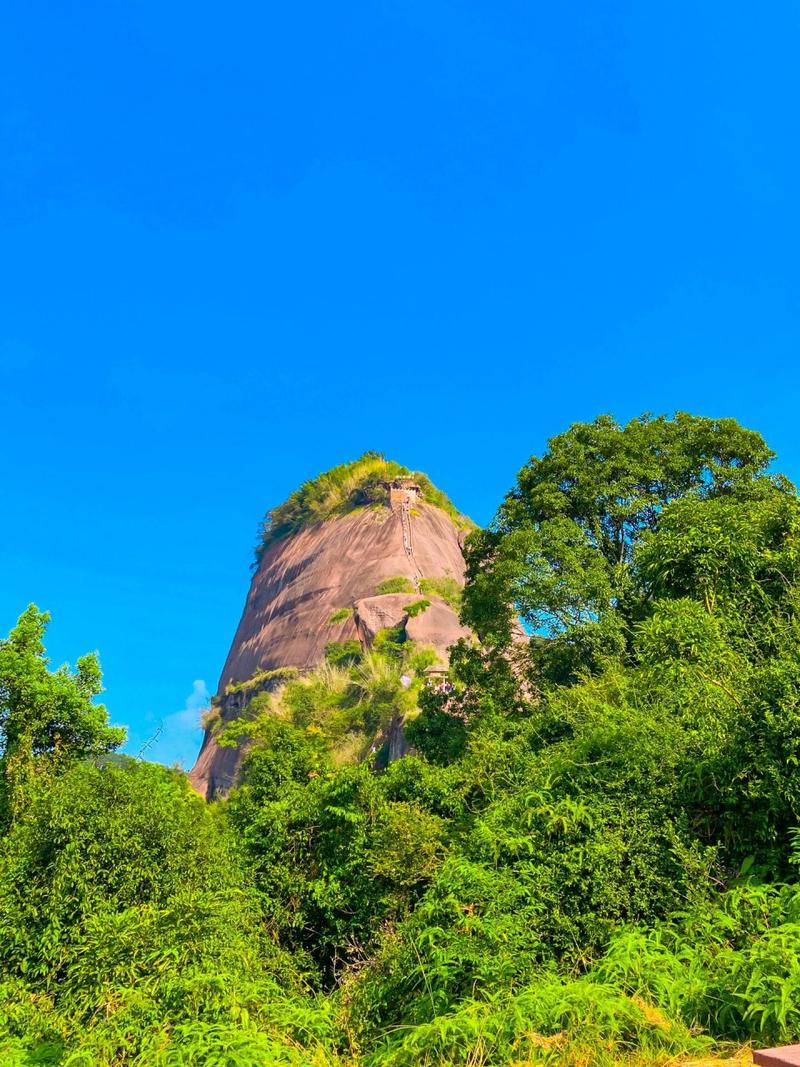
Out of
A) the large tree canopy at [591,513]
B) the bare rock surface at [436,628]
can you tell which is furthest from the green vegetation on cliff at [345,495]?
the large tree canopy at [591,513]

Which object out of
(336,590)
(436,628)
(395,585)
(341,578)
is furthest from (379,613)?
(341,578)

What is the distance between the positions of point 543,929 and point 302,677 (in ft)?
118

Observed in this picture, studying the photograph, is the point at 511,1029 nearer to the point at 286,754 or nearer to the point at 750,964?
the point at 750,964

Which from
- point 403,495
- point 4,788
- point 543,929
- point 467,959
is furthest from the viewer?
point 403,495

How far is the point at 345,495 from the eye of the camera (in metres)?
53.2

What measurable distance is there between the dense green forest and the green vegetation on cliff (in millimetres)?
35056

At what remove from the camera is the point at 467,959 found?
6.78m

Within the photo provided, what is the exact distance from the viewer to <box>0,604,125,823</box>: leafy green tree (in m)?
13.7

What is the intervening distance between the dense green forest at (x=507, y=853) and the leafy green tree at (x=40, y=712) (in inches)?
1.7

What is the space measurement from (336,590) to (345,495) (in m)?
7.96

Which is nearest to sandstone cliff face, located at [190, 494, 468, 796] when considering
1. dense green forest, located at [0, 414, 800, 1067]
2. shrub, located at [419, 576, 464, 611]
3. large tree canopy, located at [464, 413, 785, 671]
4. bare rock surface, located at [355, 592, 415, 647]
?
bare rock surface, located at [355, 592, 415, 647]

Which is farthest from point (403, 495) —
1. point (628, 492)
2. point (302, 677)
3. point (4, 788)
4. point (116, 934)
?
point (116, 934)

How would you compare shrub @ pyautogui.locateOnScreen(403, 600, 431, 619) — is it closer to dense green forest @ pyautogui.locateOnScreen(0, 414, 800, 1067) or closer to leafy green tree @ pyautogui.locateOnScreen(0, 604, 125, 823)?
dense green forest @ pyautogui.locateOnScreen(0, 414, 800, 1067)

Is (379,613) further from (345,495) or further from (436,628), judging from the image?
(345,495)
